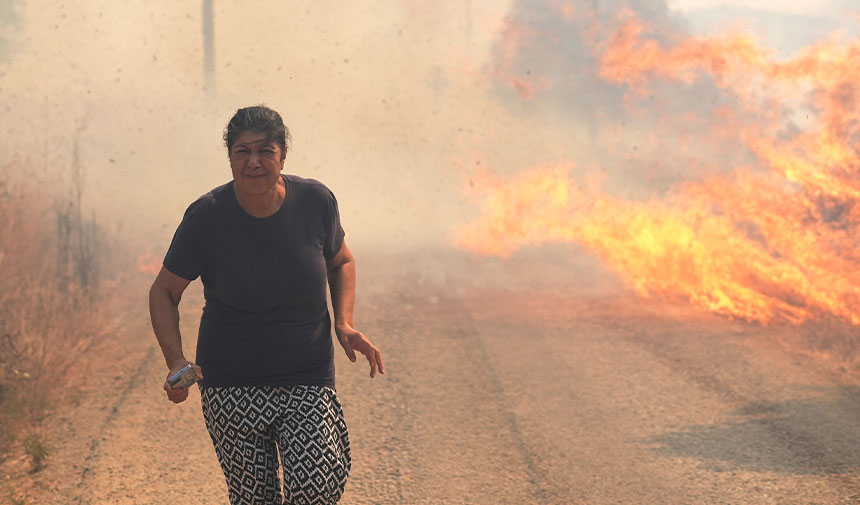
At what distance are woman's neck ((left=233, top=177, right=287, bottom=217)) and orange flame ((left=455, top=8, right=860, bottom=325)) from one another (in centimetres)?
757

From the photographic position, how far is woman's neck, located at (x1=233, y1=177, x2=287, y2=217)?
134 inches

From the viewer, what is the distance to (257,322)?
11.0 feet

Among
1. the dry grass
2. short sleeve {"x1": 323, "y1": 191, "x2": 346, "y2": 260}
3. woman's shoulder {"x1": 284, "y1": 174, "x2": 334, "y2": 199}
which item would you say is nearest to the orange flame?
the dry grass

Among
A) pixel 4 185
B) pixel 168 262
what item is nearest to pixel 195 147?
pixel 4 185

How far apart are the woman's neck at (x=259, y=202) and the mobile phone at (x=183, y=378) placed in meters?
0.60

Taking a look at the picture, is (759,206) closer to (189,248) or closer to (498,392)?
(498,392)

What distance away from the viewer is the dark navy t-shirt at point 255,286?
10.9ft

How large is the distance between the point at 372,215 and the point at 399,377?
1467cm

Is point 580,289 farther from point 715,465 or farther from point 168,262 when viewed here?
point 168,262

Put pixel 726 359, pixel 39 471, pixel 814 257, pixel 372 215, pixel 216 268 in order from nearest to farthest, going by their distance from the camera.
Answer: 1. pixel 216 268
2. pixel 39 471
3. pixel 726 359
4. pixel 814 257
5. pixel 372 215

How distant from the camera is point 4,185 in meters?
11.8

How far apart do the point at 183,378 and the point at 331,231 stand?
0.77 meters

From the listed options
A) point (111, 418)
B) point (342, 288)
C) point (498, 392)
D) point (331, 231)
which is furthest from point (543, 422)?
point (331, 231)

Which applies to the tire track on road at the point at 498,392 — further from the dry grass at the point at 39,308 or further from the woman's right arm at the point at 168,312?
the dry grass at the point at 39,308
